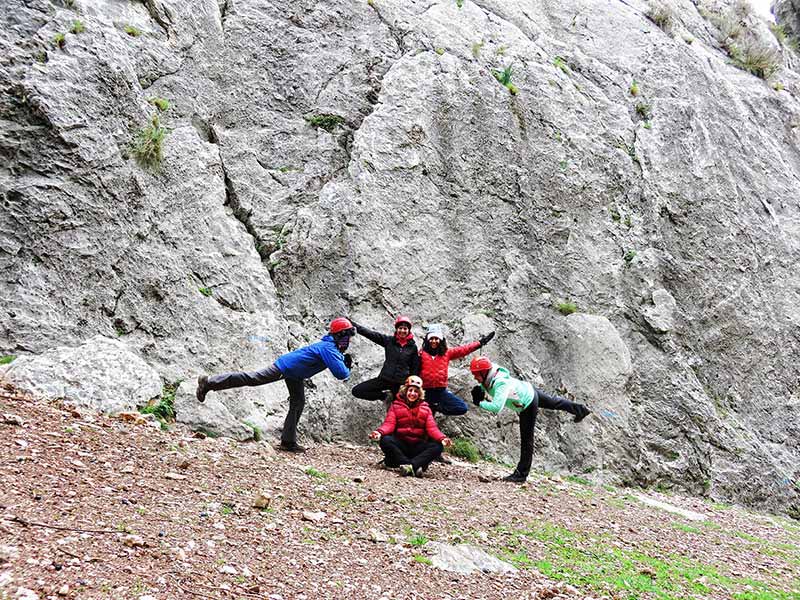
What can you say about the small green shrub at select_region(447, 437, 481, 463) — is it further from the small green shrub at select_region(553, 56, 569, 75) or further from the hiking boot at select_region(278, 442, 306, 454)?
the small green shrub at select_region(553, 56, 569, 75)

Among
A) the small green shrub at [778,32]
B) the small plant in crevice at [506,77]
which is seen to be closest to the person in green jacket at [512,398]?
the small plant in crevice at [506,77]

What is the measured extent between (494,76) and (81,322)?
11782 mm

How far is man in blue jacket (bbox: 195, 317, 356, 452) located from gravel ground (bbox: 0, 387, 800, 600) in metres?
0.51

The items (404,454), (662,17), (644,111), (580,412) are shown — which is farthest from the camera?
(662,17)

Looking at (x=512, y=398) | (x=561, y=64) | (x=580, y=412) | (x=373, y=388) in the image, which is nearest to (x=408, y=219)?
(x=373, y=388)

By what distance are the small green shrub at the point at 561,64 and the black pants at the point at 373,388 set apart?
11.4 metres

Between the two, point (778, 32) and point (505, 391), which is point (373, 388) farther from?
point (778, 32)

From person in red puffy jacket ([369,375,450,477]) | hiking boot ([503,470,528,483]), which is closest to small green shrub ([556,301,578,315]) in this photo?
hiking boot ([503,470,528,483])

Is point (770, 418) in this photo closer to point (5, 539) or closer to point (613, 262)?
point (613, 262)

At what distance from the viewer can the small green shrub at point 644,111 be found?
1753 cm

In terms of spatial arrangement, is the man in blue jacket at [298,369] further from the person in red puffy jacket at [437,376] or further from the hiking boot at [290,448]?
the person in red puffy jacket at [437,376]

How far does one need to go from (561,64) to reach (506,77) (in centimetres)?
268

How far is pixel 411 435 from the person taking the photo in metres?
9.82

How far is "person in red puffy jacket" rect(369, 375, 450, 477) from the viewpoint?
9.54 m
